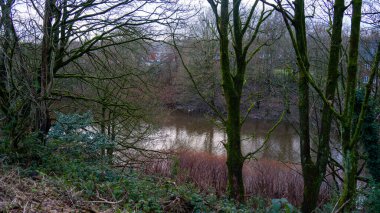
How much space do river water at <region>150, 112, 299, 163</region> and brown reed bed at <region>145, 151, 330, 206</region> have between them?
1319 mm

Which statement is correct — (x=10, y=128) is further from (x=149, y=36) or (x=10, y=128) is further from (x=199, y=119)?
(x=199, y=119)

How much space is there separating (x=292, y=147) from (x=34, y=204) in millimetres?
18325

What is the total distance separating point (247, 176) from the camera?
1306 centimetres

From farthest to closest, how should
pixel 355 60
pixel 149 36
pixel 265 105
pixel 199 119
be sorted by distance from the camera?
pixel 265 105 < pixel 199 119 < pixel 149 36 < pixel 355 60

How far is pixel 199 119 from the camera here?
28234 mm

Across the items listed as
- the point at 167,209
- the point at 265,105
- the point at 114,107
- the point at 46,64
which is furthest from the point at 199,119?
the point at 167,209

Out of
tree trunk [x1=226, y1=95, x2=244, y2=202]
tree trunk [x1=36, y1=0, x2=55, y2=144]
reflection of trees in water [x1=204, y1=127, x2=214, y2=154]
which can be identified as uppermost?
tree trunk [x1=36, y1=0, x2=55, y2=144]

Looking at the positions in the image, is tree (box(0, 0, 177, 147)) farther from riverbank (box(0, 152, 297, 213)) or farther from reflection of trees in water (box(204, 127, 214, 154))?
reflection of trees in water (box(204, 127, 214, 154))

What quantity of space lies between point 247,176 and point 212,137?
858cm

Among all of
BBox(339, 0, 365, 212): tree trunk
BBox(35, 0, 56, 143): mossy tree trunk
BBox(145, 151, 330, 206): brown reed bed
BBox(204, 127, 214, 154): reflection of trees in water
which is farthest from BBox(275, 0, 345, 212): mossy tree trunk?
BBox(204, 127, 214, 154): reflection of trees in water

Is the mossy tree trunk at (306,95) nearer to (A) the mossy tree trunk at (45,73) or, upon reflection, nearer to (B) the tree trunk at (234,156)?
(B) the tree trunk at (234,156)

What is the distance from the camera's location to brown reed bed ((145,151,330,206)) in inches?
464

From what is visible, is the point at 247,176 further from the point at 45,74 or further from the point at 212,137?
the point at 45,74

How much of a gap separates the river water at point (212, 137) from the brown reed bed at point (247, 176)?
51.9 inches
